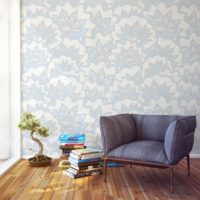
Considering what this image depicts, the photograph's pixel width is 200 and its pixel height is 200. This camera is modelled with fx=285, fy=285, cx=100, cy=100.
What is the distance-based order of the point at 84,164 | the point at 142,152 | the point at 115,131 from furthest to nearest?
the point at 84,164 → the point at 115,131 → the point at 142,152

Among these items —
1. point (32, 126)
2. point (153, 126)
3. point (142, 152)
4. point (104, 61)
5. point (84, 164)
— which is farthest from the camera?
point (104, 61)

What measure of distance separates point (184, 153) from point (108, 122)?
31.1 inches

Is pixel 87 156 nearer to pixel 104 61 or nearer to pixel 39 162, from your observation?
pixel 39 162

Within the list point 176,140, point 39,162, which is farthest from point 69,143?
point 176,140

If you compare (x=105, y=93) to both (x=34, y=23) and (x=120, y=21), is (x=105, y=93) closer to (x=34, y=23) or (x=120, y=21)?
(x=120, y=21)

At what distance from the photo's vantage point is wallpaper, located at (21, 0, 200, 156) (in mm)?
3777

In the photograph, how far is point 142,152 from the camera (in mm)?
2643

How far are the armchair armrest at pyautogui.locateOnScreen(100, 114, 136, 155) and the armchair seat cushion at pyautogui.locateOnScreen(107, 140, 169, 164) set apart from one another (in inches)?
3.0

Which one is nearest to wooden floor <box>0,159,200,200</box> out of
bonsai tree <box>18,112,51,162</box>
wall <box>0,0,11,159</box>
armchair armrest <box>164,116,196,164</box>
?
bonsai tree <box>18,112,51,162</box>

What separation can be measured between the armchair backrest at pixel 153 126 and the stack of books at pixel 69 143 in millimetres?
740

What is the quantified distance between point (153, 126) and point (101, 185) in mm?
878

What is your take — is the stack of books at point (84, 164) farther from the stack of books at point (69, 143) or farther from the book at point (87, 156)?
the stack of books at point (69, 143)

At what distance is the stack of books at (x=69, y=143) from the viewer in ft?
11.4

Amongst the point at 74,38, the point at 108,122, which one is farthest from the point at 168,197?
the point at 74,38
